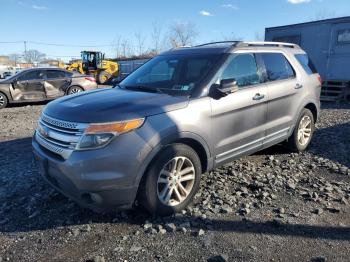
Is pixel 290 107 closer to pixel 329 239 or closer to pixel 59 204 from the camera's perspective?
pixel 329 239

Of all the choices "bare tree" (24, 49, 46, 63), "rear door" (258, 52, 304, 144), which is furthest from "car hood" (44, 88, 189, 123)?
"bare tree" (24, 49, 46, 63)

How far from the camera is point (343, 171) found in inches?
206

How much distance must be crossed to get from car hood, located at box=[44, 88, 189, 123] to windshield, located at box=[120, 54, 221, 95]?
30cm

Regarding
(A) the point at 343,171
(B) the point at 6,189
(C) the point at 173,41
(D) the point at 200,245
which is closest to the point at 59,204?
(B) the point at 6,189

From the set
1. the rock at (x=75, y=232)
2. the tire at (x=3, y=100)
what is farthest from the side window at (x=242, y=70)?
the tire at (x=3, y=100)

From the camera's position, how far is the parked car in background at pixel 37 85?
13.0 metres

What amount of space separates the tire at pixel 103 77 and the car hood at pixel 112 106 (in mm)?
24279

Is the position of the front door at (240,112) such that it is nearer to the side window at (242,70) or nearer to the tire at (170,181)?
the side window at (242,70)

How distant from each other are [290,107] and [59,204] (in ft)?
11.8

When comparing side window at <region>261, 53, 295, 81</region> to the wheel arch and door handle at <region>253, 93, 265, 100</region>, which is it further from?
the wheel arch

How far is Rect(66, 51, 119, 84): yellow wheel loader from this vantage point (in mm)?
28172

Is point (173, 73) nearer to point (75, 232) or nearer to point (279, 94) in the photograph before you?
point (279, 94)

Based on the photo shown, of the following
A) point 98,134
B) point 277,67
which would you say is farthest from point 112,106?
point 277,67

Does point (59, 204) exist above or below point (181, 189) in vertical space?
below
